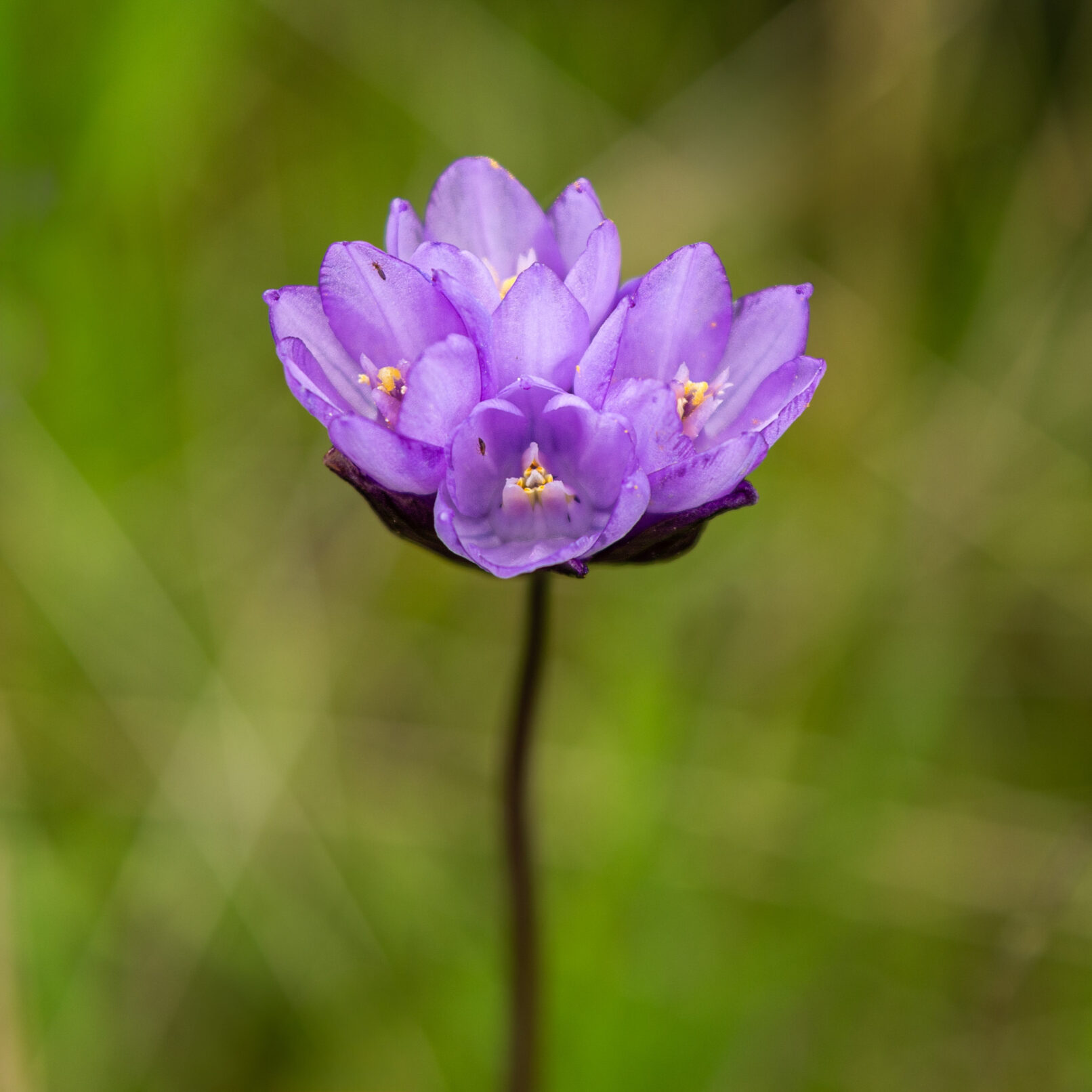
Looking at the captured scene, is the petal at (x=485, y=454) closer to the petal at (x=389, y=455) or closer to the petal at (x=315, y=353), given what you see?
the petal at (x=389, y=455)

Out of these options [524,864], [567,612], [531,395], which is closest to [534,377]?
[531,395]

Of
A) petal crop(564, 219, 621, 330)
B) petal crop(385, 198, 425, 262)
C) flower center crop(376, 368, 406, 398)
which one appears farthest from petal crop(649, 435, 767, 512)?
petal crop(385, 198, 425, 262)

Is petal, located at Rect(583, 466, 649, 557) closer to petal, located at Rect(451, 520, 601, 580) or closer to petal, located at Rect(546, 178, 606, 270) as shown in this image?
petal, located at Rect(451, 520, 601, 580)

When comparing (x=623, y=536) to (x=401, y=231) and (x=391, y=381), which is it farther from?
(x=401, y=231)

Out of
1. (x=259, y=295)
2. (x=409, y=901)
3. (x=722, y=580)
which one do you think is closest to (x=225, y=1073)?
(x=409, y=901)

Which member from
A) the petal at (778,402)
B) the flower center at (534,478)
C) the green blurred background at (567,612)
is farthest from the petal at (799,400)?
the green blurred background at (567,612)

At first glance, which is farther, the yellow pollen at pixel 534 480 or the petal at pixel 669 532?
the yellow pollen at pixel 534 480
